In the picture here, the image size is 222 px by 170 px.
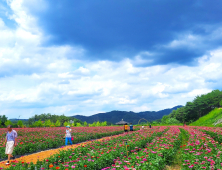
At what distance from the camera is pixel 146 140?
493 inches

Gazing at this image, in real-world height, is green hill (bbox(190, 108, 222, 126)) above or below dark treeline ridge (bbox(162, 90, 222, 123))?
below

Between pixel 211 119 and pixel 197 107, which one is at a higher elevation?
pixel 197 107

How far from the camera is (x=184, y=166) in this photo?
6.18 m

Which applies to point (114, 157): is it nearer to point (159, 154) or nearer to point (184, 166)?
point (159, 154)

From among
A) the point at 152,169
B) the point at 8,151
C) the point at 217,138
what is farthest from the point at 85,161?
the point at 217,138

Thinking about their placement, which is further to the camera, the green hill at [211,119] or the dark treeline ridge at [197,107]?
the dark treeline ridge at [197,107]

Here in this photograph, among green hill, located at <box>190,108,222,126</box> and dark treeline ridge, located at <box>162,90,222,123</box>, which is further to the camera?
dark treeline ridge, located at <box>162,90,222,123</box>

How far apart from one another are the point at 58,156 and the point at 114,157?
102 inches

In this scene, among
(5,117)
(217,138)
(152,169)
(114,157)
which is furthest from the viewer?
(5,117)

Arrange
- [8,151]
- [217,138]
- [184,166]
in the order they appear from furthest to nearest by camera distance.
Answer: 1. [217,138]
2. [8,151]
3. [184,166]

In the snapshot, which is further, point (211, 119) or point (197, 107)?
point (197, 107)

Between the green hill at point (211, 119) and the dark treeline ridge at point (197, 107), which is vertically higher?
the dark treeline ridge at point (197, 107)

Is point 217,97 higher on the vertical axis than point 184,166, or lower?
higher

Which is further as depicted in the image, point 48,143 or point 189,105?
point 189,105
